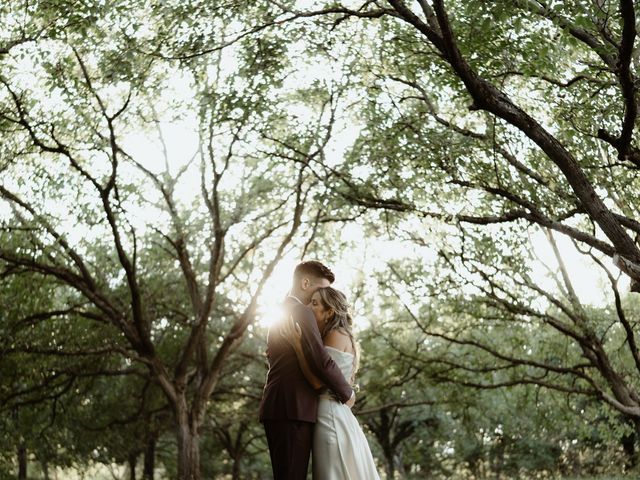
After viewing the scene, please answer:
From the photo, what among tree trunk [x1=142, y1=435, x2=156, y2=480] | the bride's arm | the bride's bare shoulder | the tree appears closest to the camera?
the bride's arm

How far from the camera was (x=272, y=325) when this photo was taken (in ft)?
16.6

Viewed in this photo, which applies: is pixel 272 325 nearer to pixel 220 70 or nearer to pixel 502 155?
pixel 502 155

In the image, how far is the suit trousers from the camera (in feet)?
15.4

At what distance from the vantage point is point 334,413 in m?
4.91

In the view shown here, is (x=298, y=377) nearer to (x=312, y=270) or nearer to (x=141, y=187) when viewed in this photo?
(x=312, y=270)

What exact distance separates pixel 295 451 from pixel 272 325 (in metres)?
0.84

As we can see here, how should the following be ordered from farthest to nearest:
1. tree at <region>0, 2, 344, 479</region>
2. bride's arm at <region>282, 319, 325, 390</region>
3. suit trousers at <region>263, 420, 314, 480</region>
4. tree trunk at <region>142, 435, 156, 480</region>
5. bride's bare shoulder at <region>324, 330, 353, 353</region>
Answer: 1. tree trunk at <region>142, 435, 156, 480</region>
2. tree at <region>0, 2, 344, 479</region>
3. bride's bare shoulder at <region>324, 330, 353, 353</region>
4. bride's arm at <region>282, 319, 325, 390</region>
5. suit trousers at <region>263, 420, 314, 480</region>

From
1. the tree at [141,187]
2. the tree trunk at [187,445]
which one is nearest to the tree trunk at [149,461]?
the tree at [141,187]

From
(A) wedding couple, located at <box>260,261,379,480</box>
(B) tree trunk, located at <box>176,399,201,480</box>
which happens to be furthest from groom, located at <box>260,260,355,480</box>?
(B) tree trunk, located at <box>176,399,201,480</box>

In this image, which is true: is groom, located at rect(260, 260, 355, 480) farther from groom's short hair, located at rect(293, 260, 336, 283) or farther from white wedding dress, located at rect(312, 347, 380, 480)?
groom's short hair, located at rect(293, 260, 336, 283)

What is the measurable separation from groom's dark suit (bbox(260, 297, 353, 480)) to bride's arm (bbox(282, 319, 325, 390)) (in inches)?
1.4

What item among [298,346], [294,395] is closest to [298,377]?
[294,395]

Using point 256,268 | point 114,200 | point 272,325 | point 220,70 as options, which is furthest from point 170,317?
point 272,325

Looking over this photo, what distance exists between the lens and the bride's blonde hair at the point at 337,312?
16.5 feet
